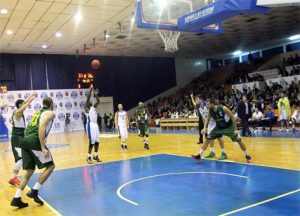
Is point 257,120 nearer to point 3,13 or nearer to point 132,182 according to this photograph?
point 132,182

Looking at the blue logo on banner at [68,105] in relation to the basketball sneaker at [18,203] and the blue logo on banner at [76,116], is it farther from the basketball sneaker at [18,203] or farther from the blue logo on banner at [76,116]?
the basketball sneaker at [18,203]

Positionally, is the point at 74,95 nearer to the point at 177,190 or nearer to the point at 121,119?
the point at 121,119

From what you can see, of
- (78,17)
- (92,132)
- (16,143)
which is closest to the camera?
(16,143)

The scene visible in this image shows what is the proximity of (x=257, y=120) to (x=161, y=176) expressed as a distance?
31.0ft

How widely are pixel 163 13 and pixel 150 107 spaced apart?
1863cm

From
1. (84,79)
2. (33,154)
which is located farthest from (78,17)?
(33,154)

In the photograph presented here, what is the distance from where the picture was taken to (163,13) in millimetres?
9602

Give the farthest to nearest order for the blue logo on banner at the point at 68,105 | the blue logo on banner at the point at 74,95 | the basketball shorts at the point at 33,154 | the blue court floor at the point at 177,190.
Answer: the blue logo on banner at the point at 74,95, the blue logo on banner at the point at 68,105, the basketball shorts at the point at 33,154, the blue court floor at the point at 177,190

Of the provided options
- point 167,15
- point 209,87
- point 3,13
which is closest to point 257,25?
point 209,87

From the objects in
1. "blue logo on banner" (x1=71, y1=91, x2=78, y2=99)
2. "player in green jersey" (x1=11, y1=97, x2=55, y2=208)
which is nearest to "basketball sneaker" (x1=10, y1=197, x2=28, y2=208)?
"player in green jersey" (x1=11, y1=97, x2=55, y2=208)

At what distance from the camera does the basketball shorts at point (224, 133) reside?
7.65 metres

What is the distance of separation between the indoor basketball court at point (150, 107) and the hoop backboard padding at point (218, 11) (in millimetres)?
32

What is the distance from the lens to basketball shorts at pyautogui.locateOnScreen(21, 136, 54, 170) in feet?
17.0

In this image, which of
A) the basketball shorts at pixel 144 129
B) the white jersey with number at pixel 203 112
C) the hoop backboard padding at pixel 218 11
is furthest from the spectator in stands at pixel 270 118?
the hoop backboard padding at pixel 218 11
